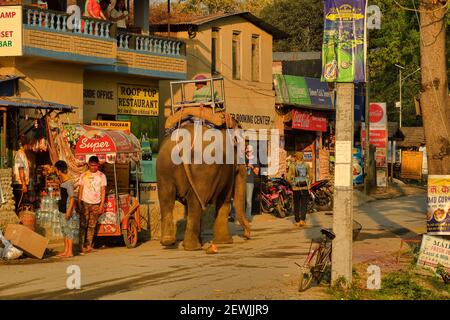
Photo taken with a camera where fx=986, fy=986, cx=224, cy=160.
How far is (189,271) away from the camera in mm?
15062

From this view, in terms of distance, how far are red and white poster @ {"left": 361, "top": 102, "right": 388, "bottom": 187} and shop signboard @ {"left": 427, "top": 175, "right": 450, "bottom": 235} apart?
84.0 ft

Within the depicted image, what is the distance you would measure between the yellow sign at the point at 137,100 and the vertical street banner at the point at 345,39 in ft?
63.3

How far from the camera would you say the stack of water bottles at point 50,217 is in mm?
20234

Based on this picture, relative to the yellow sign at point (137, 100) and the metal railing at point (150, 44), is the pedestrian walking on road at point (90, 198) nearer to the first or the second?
the metal railing at point (150, 44)

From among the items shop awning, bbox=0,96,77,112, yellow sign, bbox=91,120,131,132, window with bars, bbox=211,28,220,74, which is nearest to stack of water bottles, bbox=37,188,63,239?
shop awning, bbox=0,96,77,112

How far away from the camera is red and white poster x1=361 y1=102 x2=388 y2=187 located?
42.2 meters

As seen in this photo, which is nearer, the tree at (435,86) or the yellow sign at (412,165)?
the tree at (435,86)

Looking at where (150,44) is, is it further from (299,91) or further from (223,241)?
(223,241)

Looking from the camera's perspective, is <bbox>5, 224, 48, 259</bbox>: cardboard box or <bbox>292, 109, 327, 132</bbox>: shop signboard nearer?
<bbox>5, 224, 48, 259</bbox>: cardboard box

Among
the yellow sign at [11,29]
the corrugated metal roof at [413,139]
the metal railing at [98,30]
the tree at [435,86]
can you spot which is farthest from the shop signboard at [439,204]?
the corrugated metal roof at [413,139]

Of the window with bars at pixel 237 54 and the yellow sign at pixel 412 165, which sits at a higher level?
the window with bars at pixel 237 54

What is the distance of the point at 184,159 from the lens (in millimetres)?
18234

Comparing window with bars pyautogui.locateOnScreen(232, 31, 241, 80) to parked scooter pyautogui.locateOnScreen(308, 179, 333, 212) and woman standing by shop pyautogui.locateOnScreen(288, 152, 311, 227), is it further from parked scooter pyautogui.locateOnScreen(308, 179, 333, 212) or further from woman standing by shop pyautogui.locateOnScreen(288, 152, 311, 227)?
woman standing by shop pyautogui.locateOnScreen(288, 152, 311, 227)

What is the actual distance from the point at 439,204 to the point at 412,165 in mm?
38460
